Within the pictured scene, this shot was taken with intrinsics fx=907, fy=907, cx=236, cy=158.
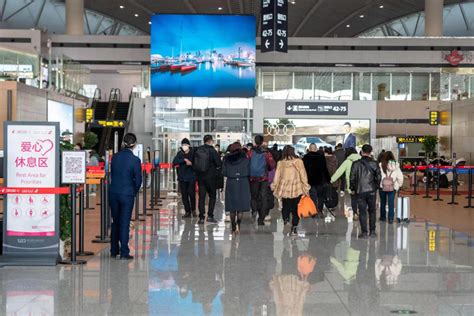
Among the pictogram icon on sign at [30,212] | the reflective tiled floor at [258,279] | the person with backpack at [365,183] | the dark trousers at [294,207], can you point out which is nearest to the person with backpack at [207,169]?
the dark trousers at [294,207]

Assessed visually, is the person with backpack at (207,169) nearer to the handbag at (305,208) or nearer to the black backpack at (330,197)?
the handbag at (305,208)

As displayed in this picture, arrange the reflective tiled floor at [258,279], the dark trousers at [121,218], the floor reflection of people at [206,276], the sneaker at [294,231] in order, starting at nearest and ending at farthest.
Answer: the reflective tiled floor at [258,279], the floor reflection of people at [206,276], the dark trousers at [121,218], the sneaker at [294,231]

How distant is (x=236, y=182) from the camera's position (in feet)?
50.4

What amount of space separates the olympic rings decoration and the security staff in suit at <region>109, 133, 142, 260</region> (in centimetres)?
3237

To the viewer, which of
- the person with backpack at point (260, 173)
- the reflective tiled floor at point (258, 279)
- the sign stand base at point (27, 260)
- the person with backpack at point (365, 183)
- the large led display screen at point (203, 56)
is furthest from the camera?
the large led display screen at point (203, 56)

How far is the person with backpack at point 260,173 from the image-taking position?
1667 centimetres

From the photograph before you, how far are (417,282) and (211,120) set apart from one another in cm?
3388

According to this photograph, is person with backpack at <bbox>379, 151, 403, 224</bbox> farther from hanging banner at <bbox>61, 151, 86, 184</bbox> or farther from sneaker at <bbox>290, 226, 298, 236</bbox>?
hanging banner at <bbox>61, 151, 86, 184</bbox>

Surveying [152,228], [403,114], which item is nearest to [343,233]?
[152,228]

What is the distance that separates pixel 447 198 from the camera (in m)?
27.1

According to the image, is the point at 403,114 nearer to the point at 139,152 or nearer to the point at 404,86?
the point at 404,86

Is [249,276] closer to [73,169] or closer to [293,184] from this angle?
[73,169]

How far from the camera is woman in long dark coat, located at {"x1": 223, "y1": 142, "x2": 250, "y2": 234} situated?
15.2 metres

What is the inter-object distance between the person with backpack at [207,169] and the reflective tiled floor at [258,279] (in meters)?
2.80
